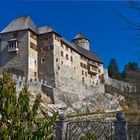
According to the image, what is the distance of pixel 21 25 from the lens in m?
47.8

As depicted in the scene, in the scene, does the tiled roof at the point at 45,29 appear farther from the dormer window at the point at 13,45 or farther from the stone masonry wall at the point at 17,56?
the dormer window at the point at 13,45

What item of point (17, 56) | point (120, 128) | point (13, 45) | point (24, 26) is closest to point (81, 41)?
point (24, 26)

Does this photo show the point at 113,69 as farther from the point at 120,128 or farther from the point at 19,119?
the point at 19,119

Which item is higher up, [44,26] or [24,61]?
[44,26]

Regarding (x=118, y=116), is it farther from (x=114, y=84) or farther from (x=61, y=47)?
(x=114, y=84)

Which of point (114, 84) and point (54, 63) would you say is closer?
point (54, 63)

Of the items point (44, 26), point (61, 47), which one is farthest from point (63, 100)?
point (44, 26)

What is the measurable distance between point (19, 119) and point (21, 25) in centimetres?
3959

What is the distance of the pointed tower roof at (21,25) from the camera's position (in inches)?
1860

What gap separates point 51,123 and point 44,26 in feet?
140

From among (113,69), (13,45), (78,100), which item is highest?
(113,69)

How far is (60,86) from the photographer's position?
46.7m

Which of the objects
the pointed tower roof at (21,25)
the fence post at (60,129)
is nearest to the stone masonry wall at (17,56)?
the pointed tower roof at (21,25)

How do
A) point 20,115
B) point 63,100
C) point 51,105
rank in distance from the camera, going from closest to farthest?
point 20,115 < point 51,105 < point 63,100
